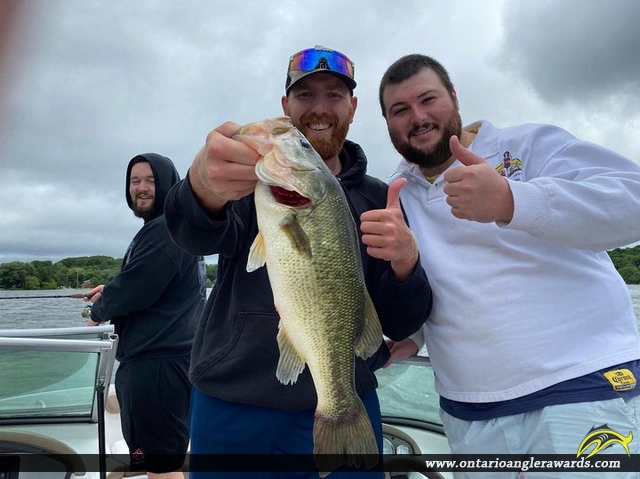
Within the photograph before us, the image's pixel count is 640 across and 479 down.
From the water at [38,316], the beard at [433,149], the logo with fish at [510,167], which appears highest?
the beard at [433,149]

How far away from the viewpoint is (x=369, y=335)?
7.34 ft

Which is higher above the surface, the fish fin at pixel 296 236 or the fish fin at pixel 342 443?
the fish fin at pixel 296 236

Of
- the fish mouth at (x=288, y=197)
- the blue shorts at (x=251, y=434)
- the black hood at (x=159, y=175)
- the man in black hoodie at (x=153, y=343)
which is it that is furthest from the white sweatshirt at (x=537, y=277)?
the black hood at (x=159, y=175)

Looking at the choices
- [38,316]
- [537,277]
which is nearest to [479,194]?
[537,277]

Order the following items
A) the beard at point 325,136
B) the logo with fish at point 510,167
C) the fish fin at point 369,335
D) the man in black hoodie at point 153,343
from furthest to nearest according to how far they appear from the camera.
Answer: the man in black hoodie at point 153,343, the beard at point 325,136, the logo with fish at point 510,167, the fish fin at point 369,335

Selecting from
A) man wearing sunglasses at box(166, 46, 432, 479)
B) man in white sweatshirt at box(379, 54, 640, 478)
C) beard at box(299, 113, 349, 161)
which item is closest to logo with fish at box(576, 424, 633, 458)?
Result: man in white sweatshirt at box(379, 54, 640, 478)

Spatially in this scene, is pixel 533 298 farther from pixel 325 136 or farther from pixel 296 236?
pixel 325 136

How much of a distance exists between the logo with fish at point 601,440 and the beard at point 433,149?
157cm

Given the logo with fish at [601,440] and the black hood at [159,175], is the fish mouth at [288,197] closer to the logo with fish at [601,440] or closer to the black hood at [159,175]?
the logo with fish at [601,440]

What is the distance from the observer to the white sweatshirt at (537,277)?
2.16 m

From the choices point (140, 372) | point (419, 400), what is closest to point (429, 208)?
point (419, 400)

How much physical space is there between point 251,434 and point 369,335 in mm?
695

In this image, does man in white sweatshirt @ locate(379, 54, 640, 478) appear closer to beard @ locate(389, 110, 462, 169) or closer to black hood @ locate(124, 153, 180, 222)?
beard @ locate(389, 110, 462, 169)

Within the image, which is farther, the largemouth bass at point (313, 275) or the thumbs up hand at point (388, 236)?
the thumbs up hand at point (388, 236)
